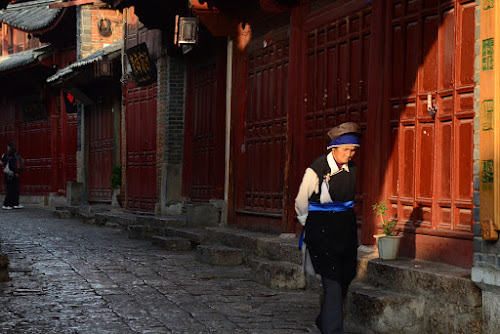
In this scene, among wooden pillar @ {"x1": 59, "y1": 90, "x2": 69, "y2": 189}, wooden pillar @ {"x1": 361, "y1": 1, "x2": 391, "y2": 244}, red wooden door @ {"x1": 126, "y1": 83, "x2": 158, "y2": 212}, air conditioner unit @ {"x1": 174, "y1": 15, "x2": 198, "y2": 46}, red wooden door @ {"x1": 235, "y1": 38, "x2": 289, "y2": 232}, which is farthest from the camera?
wooden pillar @ {"x1": 59, "y1": 90, "x2": 69, "y2": 189}

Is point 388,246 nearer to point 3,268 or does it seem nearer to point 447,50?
point 447,50

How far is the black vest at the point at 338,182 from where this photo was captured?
20.8 ft

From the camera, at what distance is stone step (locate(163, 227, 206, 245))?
12931 mm

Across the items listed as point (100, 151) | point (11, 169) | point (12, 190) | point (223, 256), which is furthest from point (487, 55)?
A: point (12, 190)

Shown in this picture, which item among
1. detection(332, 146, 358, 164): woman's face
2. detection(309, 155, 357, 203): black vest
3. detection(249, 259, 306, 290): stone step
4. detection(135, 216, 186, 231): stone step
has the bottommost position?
detection(249, 259, 306, 290): stone step

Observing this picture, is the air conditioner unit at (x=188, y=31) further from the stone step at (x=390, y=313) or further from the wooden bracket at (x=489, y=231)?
the wooden bracket at (x=489, y=231)

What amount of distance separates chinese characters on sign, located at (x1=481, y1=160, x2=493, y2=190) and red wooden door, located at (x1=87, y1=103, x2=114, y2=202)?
56.0 feet

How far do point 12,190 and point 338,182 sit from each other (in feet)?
65.3

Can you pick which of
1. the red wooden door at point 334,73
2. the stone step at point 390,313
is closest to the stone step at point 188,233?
the red wooden door at point 334,73

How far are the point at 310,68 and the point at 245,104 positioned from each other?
7.95 feet

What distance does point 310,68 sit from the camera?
416 inches

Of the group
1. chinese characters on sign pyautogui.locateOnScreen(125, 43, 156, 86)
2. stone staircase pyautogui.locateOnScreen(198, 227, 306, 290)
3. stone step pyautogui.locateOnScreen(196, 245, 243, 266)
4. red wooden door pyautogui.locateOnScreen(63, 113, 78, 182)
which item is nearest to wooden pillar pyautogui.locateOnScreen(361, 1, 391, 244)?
stone staircase pyautogui.locateOnScreen(198, 227, 306, 290)

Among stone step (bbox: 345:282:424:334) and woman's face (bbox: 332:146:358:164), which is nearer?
woman's face (bbox: 332:146:358:164)

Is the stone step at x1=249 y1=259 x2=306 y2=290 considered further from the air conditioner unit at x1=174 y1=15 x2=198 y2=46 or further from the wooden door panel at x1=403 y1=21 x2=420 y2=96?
the air conditioner unit at x1=174 y1=15 x2=198 y2=46
